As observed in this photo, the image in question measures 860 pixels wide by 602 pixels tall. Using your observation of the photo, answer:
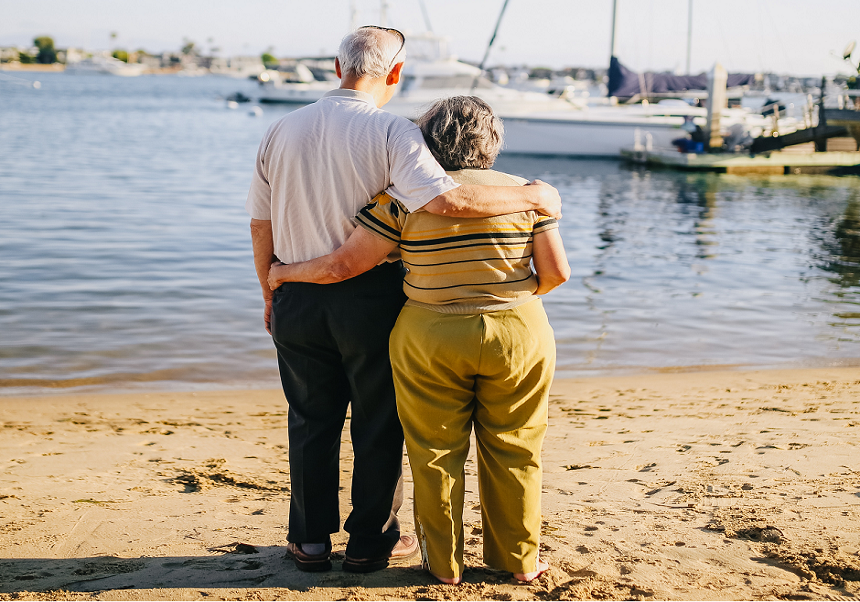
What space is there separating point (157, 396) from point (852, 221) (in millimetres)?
Result: 15276

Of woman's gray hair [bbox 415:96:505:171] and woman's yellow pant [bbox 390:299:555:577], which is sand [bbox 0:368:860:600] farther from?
woman's gray hair [bbox 415:96:505:171]

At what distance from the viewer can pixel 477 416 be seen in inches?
102

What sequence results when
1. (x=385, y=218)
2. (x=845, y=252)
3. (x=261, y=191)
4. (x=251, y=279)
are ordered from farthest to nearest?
(x=845, y=252) → (x=251, y=279) → (x=261, y=191) → (x=385, y=218)

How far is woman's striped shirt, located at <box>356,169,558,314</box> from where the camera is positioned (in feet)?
7.93

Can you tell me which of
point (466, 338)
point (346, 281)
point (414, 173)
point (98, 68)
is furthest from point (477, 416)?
point (98, 68)

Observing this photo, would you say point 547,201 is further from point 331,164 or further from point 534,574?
point 534,574

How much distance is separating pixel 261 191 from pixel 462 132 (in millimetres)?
784

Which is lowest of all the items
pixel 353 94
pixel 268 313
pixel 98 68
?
pixel 268 313

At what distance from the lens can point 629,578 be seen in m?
2.61

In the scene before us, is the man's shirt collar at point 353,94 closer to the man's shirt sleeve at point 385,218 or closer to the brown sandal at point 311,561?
the man's shirt sleeve at point 385,218

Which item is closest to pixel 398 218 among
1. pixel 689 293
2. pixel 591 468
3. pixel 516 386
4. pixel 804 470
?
pixel 516 386

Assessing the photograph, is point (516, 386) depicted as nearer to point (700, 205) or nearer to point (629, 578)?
point (629, 578)

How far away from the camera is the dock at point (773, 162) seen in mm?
23656

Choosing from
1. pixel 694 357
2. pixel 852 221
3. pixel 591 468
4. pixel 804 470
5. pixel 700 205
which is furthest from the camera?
pixel 700 205
